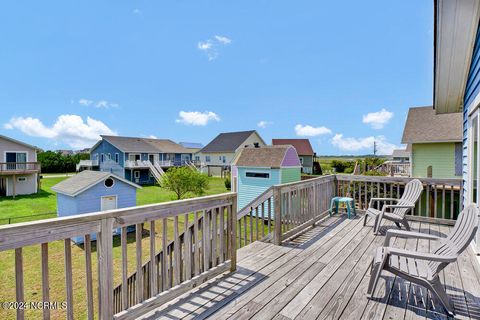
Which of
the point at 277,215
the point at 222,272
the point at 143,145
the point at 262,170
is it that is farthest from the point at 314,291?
the point at 143,145

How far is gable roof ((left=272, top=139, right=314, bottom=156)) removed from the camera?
34406 mm

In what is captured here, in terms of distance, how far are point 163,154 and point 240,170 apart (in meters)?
18.8

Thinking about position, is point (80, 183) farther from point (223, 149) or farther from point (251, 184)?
point (223, 149)

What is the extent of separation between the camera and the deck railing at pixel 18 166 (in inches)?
712

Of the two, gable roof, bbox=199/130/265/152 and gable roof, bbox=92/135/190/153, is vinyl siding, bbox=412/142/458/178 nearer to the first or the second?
gable roof, bbox=199/130/265/152

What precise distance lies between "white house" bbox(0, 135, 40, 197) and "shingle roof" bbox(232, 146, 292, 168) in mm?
16436

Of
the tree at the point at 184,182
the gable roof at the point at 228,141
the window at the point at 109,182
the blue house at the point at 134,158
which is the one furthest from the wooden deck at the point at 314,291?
the gable roof at the point at 228,141

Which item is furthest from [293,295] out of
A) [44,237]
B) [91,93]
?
[91,93]

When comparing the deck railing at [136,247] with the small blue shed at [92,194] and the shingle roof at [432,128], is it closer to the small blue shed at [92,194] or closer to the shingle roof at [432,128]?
the small blue shed at [92,194]

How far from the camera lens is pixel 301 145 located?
3531 centimetres

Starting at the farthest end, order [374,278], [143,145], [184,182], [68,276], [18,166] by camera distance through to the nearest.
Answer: [143,145] → [18,166] → [184,182] → [374,278] → [68,276]

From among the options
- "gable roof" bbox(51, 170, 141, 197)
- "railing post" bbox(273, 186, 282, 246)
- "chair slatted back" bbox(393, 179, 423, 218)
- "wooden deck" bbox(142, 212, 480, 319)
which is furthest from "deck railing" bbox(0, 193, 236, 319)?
"gable roof" bbox(51, 170, 141, 197)

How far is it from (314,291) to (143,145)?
29.8m

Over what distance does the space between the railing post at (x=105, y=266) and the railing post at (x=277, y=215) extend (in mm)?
2604
